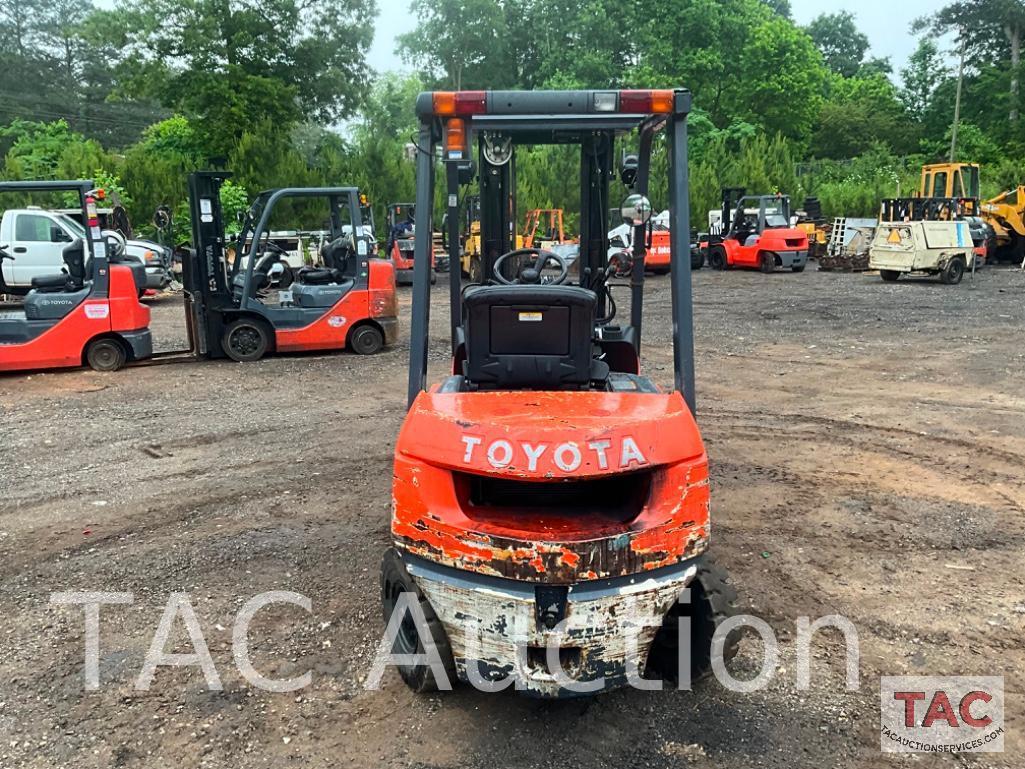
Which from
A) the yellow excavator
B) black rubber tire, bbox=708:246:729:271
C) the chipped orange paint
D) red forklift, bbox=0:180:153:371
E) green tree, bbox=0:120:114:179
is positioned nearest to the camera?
the chipped orange paint

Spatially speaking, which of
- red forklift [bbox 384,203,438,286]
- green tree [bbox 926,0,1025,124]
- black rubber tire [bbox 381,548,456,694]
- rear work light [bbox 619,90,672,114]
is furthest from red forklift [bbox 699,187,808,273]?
green tree [bbox 926,0,1025,124]

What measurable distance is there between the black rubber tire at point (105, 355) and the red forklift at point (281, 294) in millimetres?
964

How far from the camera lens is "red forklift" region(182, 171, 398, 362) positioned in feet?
34.8

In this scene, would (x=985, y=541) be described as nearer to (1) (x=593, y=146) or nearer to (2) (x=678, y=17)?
(1) (x=593, y=146)

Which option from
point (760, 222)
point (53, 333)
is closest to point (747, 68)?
point (760, 222)

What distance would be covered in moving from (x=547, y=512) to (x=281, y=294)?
9.19m

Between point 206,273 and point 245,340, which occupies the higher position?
point 206,273

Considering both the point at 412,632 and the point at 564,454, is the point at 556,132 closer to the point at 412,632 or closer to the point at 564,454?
the point at 564,454

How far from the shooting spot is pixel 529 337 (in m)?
3.81

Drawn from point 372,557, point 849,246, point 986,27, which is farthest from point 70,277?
point 986,27

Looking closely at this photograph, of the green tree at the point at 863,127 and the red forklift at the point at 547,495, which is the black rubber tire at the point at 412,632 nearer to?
the red forklift at the point at 547,495

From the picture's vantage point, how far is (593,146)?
571 cm

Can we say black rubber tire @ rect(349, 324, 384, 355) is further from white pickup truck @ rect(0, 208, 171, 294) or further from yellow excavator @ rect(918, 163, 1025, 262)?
yellow excavator @ rect(918, 163, 1025, 262)

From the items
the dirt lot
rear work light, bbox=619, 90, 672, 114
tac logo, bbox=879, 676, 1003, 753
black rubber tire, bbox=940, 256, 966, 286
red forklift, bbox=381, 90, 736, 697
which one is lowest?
tac logo, bbox=879, 676, 1003, 753
